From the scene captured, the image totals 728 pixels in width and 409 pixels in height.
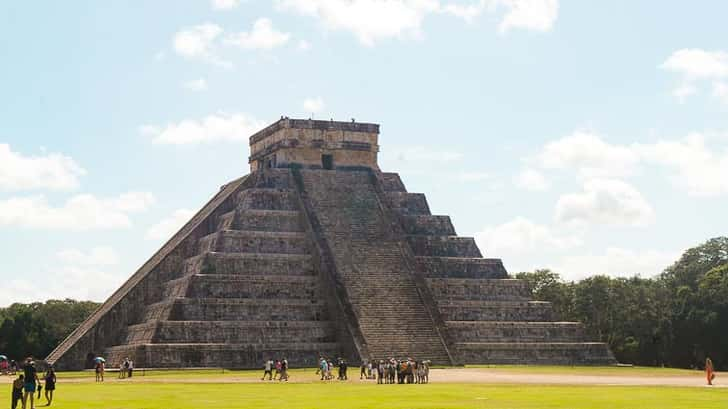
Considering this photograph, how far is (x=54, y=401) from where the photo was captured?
1138 inches

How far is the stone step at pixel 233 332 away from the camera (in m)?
47.1

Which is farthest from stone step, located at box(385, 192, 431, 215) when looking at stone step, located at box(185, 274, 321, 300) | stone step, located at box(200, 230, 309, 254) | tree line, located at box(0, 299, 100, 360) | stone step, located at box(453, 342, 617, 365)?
tree line, located at box(0, 299, 100, 360)

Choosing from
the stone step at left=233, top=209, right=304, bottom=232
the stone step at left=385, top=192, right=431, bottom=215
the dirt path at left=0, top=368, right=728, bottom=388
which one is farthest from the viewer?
the stone step at left=385, top=192, right=431, bottom=215

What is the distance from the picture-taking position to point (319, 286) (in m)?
51.5

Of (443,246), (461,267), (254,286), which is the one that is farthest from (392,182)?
(254,286)

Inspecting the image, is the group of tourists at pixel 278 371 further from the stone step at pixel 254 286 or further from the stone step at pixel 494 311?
the stone step at pixel 494 311

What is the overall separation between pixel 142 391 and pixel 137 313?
2061 cm

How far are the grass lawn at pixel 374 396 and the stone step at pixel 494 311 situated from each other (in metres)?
16.5

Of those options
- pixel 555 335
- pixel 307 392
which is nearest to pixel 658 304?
pixel 555 335

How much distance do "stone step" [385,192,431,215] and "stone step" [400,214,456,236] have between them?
84cm

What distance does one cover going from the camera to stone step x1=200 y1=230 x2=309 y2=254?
5194 centimetres

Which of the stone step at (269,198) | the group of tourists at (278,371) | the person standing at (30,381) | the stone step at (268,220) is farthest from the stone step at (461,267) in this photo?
the person standing at (30,381)

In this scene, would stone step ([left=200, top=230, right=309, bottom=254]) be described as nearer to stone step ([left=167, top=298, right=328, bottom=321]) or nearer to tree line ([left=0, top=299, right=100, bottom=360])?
stone step ([left=167, top=298, right=328, bottom=321])

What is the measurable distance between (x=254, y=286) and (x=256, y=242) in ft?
9.82
